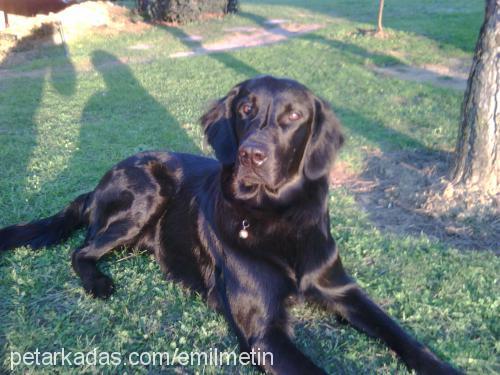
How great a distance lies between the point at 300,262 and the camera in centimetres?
287

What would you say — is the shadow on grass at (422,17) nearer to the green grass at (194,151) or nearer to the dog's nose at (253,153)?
the green grass at (194,151)

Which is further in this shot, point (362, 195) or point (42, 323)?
point (362, 195)

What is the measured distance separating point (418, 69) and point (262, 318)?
8453 mm

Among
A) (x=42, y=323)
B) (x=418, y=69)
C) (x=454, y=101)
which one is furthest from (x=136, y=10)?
(x=42, y=323)

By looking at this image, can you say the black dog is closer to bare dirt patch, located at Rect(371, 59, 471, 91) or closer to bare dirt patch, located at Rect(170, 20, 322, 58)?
bare dirt patch, located at Rect(371, 59, 471, 91)

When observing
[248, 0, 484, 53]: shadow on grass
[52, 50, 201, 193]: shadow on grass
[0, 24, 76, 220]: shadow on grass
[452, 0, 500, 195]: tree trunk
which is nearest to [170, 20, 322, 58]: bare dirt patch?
[248, 0, 484, 53]: shadow on grass

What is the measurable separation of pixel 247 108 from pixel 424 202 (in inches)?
93.1

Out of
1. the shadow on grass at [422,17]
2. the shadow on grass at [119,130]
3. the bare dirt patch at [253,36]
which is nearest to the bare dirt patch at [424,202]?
the shadow on grass at [119,130]

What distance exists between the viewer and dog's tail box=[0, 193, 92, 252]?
3.87 metres

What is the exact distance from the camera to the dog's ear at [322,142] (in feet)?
9.59

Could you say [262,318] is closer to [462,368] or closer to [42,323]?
[462,368]

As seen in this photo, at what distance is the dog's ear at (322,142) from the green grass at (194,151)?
0.88 metres

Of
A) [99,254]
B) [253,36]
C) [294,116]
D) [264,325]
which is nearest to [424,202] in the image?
[294,116]

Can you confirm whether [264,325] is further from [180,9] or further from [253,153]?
[180,9]
